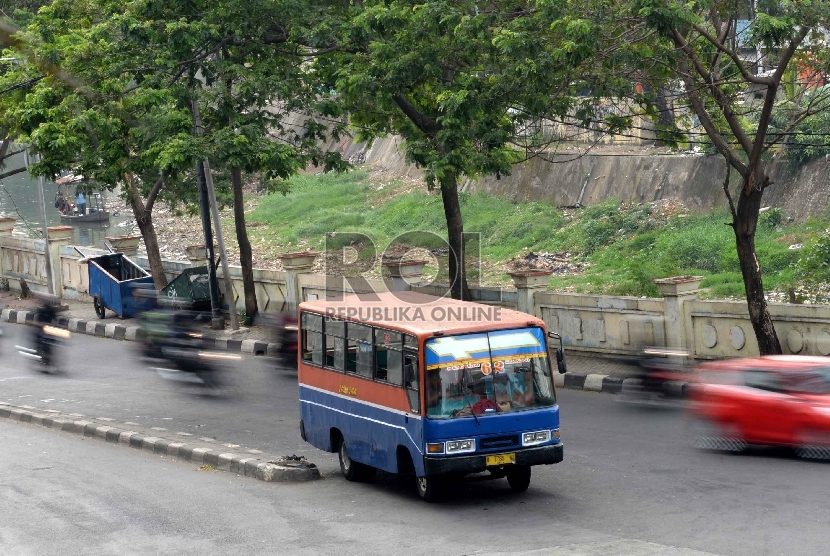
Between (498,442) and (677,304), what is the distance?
7934mm

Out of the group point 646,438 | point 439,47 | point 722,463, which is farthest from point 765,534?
point 439,47

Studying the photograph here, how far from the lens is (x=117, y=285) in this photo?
89.1 ft

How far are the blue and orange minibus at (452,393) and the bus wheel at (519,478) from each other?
1cm

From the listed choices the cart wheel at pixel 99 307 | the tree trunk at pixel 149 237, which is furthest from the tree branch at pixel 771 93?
the cart wheel at pixel 99 307

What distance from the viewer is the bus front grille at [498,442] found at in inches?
427

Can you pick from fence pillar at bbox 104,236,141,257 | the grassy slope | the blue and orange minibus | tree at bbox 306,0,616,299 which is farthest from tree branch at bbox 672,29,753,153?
fence pillar at bbox 104,236,141,257

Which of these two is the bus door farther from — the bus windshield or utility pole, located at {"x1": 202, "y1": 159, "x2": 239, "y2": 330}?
utility pole, located at {"x1": 202, "y1": 159, "x2": 239, "y2": 330}

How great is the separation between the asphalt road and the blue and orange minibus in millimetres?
501

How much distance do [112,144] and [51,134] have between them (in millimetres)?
1076

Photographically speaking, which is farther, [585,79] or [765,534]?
[585,79]

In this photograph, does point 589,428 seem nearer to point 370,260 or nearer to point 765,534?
point 765,534

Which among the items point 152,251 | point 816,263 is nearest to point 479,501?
point 816,263

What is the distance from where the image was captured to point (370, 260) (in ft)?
130

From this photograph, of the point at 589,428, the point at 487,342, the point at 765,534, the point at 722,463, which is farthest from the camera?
the point at 589,428
